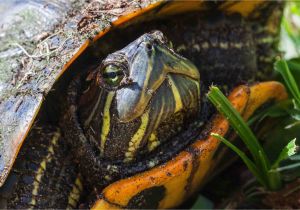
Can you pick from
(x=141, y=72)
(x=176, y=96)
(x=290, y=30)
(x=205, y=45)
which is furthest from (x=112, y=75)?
(x=290, y=30)

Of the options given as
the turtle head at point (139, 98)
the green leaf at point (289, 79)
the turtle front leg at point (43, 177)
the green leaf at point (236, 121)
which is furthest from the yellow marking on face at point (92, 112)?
the green leaf at point (289, 79)

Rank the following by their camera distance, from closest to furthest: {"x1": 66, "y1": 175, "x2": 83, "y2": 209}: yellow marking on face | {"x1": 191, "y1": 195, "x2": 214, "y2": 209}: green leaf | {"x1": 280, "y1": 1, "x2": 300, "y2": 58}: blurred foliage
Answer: {"x1": 66, "y1": 175, "x2": 83, "y2": 209}: yellow marking on face < {"x1": 191, "y1": 195, "x2": 214, "y2": 209}: green leaf < {"x1": 280, "y1": 1, "x2": 300, "y2": 58}: blurred foliage

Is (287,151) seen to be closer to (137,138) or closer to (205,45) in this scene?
(137,138)

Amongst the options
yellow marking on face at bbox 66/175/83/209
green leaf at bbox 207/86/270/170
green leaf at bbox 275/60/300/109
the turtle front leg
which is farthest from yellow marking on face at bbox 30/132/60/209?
green leaf at bbox 275/60/300/109

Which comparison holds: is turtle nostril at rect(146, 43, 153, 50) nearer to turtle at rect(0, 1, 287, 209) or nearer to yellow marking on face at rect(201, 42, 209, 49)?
turtle at rect(0, 1, 287, 209)

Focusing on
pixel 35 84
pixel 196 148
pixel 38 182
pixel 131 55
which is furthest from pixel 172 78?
pixel 38 182

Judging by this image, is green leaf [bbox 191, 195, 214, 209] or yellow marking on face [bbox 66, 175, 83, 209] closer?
yellow marking on face [bbox 66, 175, 83, 209]
